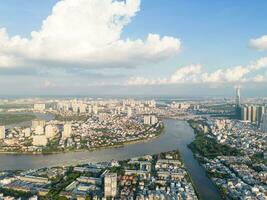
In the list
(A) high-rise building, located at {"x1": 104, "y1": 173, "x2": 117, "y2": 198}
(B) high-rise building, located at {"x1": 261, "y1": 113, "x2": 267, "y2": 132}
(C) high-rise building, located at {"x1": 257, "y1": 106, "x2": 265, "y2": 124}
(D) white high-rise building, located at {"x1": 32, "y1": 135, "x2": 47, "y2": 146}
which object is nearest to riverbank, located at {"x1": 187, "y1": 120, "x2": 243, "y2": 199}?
(A) high-rise building, located at {"x1": 104, "y1": 173, "x2": 117, "y2": 198}

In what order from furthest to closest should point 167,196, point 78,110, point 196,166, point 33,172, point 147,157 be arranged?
point 78,110, point 147,157, point 196,166, point 33,172, point 167,196

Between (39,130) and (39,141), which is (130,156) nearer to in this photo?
(39,141)

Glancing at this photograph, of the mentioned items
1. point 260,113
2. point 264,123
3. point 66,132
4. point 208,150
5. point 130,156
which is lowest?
point 130,156

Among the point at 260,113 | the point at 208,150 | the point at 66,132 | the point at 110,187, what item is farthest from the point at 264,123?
the point at 110,187

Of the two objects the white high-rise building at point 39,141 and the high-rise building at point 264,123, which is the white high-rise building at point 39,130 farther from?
the high-rise building at point 264,123

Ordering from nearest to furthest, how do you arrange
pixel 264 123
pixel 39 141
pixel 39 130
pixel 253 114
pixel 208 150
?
1. pixel 208 150
2. pixel 39 141
3. pixel 39 130
4. pixel 264 123
5. pixel 253 114

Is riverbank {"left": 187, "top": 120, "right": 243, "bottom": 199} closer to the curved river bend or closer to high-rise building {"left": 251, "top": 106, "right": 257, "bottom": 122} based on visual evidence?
the curved river bend

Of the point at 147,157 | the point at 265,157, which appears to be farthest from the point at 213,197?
the point at 265,157

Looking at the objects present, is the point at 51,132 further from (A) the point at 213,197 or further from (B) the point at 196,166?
(A) the point at 213,197

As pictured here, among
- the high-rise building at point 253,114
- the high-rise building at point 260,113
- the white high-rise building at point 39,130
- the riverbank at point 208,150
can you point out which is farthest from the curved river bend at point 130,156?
the high-rise building at point 253,114
